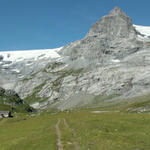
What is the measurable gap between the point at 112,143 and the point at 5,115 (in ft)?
586

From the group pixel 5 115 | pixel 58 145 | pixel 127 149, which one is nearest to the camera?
pixel 127 149

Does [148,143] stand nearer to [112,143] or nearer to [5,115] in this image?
[112,143]

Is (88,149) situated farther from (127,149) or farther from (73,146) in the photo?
(127,149)

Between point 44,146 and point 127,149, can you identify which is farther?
point 44,146

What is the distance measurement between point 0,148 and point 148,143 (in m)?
20.8

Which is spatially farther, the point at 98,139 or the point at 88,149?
the point at 98,139

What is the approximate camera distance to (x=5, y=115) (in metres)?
190

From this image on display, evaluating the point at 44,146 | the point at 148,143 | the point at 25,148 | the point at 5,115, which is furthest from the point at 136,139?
the point at 5,115

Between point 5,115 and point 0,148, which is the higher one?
point 0,148

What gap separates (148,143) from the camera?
27078mm

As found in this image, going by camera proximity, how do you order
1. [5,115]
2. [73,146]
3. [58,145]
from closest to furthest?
[73,146] < [58,145] < [5,115]

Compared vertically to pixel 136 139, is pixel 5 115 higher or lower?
lower

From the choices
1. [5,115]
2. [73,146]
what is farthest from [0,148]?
[5,115]

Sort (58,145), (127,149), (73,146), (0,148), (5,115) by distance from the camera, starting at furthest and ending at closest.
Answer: (5,115), (0,148), (58,145), (73,146), (127,149)
